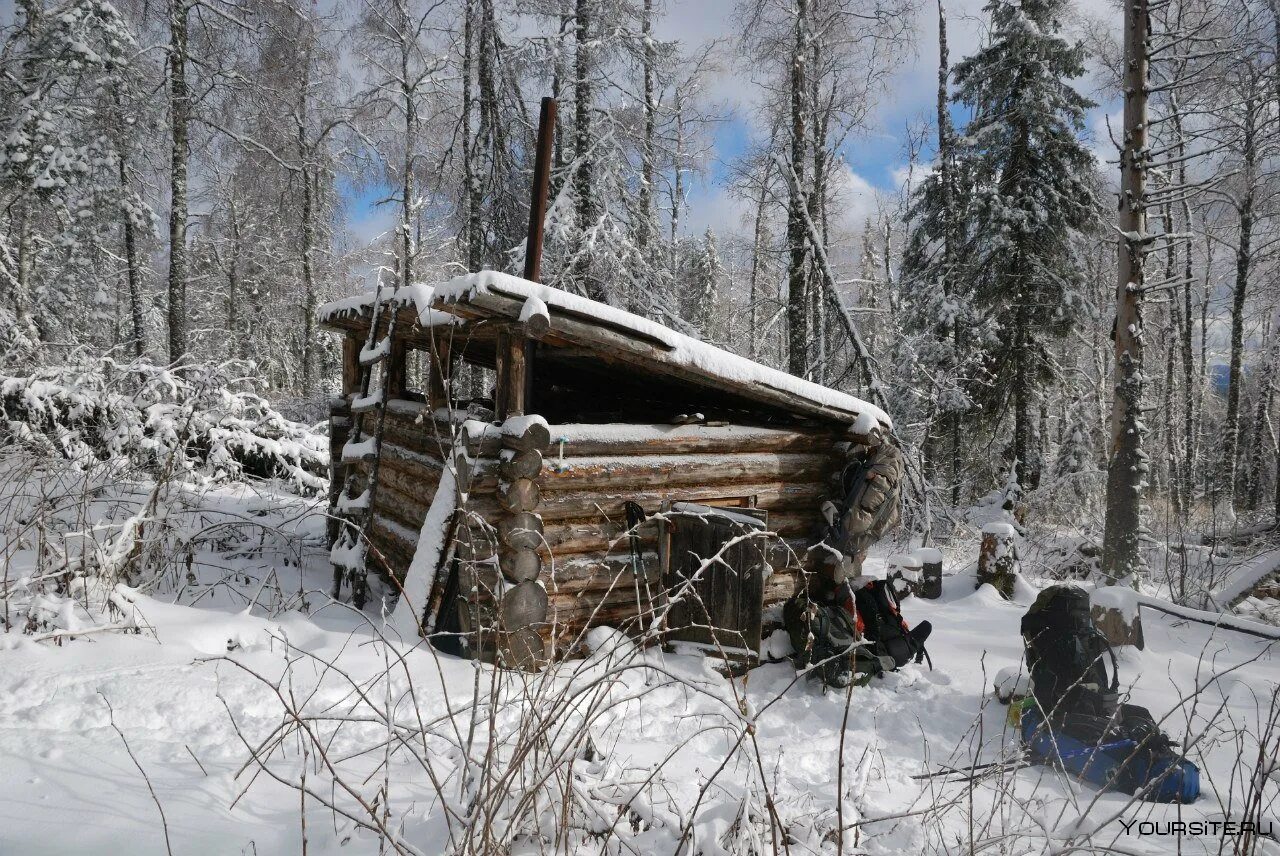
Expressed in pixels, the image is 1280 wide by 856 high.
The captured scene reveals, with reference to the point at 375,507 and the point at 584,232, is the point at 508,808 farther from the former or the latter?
the point at 584,232

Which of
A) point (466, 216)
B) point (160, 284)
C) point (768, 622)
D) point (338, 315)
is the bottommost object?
point (768, 622)

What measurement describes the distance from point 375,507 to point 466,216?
9217 mm

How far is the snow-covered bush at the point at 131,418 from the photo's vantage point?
7625mm

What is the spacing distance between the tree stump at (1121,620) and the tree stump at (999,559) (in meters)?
2.03

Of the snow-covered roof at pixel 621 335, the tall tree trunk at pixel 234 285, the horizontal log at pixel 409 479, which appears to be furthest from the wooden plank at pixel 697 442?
the tall tree trunk at pixel 234 285

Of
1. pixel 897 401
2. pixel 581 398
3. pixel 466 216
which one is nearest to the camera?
pixel 581 398

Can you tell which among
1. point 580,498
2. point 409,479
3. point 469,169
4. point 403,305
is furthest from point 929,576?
point 469,169

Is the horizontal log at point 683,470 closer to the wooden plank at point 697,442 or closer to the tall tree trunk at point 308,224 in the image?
the wooden plank at point 697,442

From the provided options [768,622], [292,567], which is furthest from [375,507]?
[768,622]

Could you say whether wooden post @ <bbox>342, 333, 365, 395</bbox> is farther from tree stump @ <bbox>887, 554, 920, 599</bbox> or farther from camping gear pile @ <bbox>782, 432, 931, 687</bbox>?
tree stump @ <bbox>887, 554, 920, 599</bbox>

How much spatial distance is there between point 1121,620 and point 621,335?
513 centimetres

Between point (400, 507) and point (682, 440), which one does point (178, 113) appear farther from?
point (682, 440)

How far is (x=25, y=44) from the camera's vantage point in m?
14.8

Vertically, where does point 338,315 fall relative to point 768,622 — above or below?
above
